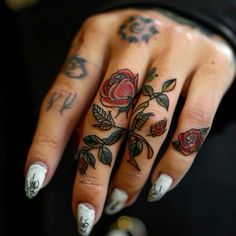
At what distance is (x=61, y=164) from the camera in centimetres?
77

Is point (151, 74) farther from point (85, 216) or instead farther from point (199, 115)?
point (85, 216)

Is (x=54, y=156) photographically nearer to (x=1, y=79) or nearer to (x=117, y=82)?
(x=117, y=82)

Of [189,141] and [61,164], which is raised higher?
[189,141]

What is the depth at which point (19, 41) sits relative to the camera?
3.02 ft

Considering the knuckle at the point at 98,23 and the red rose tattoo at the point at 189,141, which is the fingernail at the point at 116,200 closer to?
the red rose tattoo at the point at 189,141

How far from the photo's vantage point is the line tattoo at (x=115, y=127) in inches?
24.8

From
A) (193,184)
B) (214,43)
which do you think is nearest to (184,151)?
(193,184)

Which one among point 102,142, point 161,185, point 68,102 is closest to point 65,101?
point 68,102

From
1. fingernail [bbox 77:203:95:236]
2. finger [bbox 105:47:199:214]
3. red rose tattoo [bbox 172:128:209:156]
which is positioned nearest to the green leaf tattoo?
finger [bbox 105:47:199:214]

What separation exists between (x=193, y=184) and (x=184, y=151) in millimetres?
96

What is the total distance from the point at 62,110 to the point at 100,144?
98 mm

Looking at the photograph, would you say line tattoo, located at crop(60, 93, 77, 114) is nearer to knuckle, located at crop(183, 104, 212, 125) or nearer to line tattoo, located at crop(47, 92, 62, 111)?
line tattoo, located at crop(47, 92, 62, 111)

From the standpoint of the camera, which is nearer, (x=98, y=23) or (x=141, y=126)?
(x=141, y=126)

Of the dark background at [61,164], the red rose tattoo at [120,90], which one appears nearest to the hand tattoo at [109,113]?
the red rose tattoo at [120,90]
